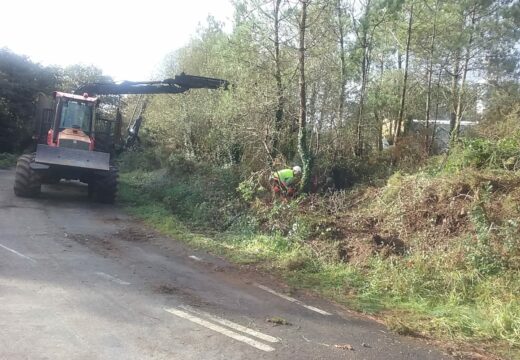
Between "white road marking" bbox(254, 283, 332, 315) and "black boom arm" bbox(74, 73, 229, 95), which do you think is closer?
"white road marking" bbox(254, 283, 332, 315)

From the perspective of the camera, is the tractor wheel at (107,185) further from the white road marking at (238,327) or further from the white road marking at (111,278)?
the white road marking at (238,327)

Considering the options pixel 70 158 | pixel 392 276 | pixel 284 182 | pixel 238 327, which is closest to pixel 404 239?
pixel 392 276

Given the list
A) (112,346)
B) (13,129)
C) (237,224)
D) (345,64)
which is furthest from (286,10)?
(13,129)

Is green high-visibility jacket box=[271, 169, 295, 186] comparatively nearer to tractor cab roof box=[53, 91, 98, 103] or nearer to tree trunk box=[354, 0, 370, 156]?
tree trunk box=[354, 0, 370, 156]

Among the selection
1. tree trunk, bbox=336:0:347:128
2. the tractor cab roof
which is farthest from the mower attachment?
tree trunk, bbox=336:0:347:128

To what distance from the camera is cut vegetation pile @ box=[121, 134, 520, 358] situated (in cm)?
675

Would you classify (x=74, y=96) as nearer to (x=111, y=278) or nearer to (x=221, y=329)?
(x=111, y=278)

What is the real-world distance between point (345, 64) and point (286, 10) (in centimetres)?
340

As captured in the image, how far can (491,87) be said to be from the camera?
1906 cm

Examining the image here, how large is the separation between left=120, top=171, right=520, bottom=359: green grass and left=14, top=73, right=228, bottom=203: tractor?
8.67ft

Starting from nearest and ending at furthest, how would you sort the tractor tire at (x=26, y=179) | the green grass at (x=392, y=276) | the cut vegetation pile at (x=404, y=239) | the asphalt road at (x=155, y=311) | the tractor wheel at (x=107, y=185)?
the asphalt road at (x=155, y=311) < the green grass at (x=392, y=276) < the cut vegetation pile at (x=404, y=239) < the tractor tire at (x=26, y=179) < the tractor wheel at (x=107, y=185)

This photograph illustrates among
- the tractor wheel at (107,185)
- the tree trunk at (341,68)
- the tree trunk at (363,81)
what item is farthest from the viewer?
the tree trunk at (363,81)

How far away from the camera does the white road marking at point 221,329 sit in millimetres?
5125

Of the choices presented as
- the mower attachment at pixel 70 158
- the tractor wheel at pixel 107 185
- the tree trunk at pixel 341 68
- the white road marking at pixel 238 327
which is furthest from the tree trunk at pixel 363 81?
the white road marking at pixel 238 327
